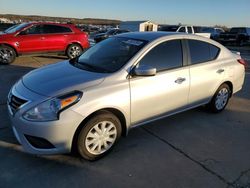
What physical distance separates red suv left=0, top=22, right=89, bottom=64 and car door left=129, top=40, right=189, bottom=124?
7.24 metres

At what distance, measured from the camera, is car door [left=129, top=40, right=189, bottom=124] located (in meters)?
3.50

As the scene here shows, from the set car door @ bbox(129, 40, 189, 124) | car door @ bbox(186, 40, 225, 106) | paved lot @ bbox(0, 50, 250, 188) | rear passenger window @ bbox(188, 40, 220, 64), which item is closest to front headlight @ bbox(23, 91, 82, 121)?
paved lot @ bbox(0, 50, 250, 188)

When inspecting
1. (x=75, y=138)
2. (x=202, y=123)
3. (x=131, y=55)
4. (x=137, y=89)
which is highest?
(x=131, y=55)

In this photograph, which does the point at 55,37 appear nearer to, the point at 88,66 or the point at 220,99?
the point at 88,66

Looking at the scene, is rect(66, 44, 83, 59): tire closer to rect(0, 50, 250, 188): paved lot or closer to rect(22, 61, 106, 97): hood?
rect(0, 50, 250, 188): paved lot

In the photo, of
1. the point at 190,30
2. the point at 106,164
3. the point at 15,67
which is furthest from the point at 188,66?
the point at 190,30

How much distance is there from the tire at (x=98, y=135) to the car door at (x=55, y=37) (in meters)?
7.77

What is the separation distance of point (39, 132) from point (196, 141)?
2.34 m

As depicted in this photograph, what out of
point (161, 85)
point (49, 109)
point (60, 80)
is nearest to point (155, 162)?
point (161, 85)

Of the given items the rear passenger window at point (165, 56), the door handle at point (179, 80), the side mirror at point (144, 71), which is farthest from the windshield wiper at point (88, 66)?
the door handle at point (179, 80)

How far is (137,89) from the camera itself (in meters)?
3.45

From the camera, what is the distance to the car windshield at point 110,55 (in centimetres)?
361

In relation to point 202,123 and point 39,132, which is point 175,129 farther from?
point 39,132

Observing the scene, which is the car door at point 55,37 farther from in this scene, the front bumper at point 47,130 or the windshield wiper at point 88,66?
the front bumper at point 47,130
